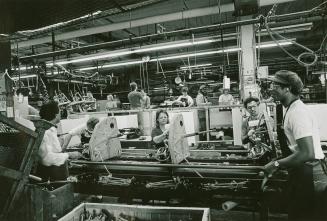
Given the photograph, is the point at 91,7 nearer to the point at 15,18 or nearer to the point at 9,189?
the point at 15,18

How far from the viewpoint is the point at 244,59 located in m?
8.55

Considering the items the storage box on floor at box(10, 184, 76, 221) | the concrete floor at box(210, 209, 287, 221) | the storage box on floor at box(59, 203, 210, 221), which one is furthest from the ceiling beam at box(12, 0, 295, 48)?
the storage box on floor at box(10, 184, 76, 221)

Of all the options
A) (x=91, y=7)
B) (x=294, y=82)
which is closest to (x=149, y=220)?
(x=294, y=82)

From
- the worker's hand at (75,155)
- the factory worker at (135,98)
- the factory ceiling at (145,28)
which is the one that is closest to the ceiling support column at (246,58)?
the factory ceiling at (145,28)

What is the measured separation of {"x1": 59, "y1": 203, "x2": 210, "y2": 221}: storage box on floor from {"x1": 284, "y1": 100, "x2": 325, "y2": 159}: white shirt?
0.90 m

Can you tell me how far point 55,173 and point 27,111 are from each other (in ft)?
10.1

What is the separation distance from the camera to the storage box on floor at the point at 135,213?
2385 millimetres

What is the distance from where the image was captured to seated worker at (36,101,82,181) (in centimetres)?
304

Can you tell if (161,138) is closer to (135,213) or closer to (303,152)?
(135,213)

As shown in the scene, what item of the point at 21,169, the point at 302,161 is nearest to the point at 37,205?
the point at 21,169

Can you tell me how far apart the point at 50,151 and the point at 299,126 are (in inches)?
94.2

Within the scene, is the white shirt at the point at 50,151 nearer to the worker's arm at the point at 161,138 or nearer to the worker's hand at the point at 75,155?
the worker's hand at the point at 75,155

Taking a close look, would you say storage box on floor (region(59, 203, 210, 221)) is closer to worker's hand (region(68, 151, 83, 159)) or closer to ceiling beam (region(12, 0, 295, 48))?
worker's hand (region(68, 151, 83, 159))

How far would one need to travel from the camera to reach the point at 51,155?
3.05 metres
